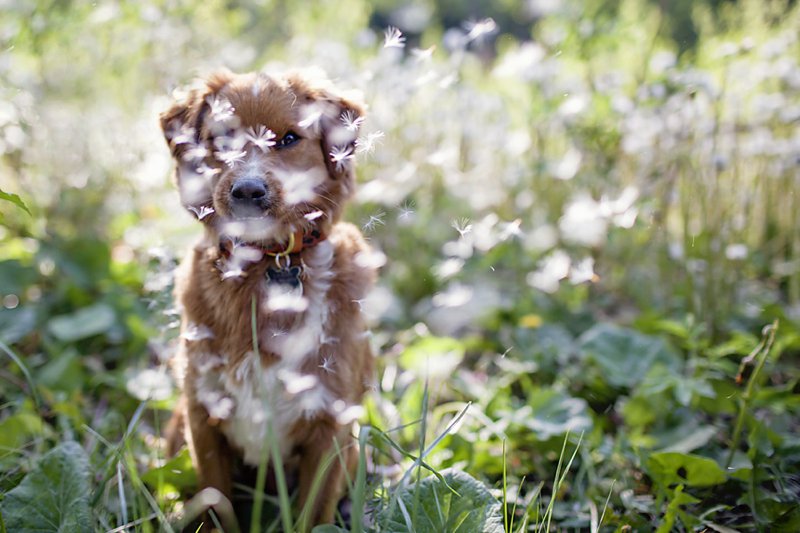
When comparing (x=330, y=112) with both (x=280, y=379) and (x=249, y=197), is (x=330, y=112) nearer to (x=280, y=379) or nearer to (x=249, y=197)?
(x=249, y=197)

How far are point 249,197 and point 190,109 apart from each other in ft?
1.63

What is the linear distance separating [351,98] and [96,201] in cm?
257

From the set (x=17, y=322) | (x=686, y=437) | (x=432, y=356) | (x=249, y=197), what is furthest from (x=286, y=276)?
(x=17, y=322)

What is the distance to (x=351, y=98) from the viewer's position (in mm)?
2080

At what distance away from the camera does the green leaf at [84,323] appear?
2.99 meters

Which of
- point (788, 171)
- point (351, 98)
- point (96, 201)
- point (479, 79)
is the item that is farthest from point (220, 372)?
point (479, 79)

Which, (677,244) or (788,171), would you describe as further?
(788,171)

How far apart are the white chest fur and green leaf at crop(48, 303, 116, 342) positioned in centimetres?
141

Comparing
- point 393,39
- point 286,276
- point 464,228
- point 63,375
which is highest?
point 393,39

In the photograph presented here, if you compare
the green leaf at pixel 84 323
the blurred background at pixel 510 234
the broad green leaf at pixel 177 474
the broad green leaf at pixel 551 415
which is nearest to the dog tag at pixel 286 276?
the blurred background at pixel 510 234

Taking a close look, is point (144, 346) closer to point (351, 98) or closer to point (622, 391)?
point (351, 98)

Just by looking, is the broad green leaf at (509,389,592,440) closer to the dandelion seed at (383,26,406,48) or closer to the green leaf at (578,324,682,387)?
the green leaf at (578,324,682,387)

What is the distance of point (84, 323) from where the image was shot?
306 centimetres

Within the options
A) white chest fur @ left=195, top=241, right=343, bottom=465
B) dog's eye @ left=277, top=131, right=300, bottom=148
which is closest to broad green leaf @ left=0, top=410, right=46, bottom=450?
white chest fur @ left=195, top=241, right=343, bottom=465
